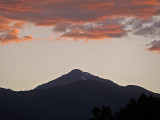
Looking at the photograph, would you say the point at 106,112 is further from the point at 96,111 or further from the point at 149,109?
the point at 149,109

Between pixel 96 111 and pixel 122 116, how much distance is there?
28.5 ft

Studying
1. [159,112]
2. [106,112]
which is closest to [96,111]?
[106,112]

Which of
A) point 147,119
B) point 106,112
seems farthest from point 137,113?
point 106,112

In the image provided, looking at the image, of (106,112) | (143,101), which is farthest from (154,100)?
(106,112)

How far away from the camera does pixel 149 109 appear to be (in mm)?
123062

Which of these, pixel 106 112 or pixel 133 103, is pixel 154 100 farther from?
pixel 106 112

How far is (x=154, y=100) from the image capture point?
126 meters

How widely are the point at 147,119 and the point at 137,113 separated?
12.6 feet

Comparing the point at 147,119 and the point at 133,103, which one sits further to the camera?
the point at 133,103

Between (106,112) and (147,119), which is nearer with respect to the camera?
(147,119)

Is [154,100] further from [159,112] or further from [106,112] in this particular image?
[106,112]

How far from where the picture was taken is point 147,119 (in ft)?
395

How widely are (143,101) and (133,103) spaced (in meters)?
4.82

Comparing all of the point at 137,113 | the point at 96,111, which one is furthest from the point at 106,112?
the point at 137,113
